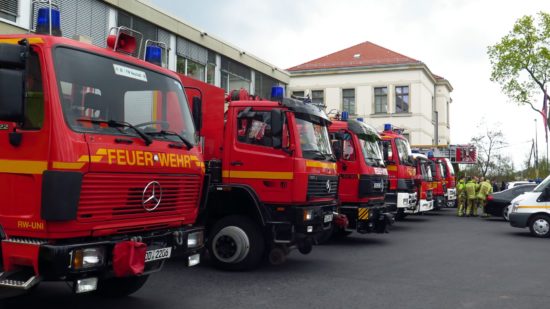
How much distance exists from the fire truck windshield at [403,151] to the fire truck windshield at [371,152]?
2.62 metres

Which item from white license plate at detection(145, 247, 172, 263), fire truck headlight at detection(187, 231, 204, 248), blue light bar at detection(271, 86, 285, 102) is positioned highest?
blue light bar at detection(271, 86, 285, 102)

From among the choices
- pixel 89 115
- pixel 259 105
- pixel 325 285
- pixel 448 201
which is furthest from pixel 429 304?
pixel 448 201

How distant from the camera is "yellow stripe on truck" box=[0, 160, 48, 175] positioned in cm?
431

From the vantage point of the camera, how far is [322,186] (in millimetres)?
8375

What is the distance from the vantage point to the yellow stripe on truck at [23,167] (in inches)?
170

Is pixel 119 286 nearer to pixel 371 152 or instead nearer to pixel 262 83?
pixel 371 152

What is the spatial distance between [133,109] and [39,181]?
1.16 metres

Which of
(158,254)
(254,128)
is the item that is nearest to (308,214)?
(254,128)

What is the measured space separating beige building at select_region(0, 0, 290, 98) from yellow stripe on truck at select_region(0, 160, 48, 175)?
7.55 metres

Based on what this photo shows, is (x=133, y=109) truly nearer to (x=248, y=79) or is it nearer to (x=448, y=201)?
(x=248, y=79)

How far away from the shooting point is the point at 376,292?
690 cm

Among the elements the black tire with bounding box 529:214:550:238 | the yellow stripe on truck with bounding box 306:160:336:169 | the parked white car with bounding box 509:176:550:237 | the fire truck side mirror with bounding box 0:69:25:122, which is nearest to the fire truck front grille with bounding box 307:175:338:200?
the yellow stripe on truck with bounding box 306:160:336:169

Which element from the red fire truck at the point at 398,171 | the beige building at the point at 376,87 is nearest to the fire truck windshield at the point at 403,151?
the red fire truck at the point at 398,171

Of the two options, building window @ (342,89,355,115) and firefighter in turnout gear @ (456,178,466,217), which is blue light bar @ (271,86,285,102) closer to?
firefighter in turnout gear @ (456,178,466,217)
